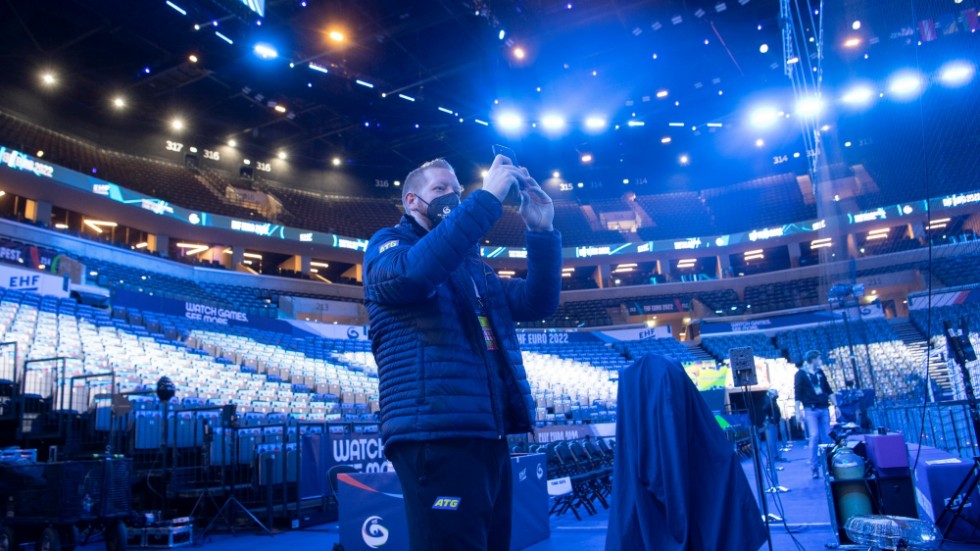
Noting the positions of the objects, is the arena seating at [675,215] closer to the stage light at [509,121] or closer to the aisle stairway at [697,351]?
the aisle stairway at [697,351]

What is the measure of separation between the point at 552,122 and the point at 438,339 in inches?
1093

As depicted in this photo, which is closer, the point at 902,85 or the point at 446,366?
the point at 446,366

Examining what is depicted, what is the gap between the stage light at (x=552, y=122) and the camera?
28031 millimetres

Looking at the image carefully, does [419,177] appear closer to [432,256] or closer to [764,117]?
[432,256]

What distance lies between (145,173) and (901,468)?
27.1m

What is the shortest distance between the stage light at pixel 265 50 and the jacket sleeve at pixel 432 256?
2049cm

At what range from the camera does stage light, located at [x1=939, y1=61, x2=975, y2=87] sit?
18.5ft

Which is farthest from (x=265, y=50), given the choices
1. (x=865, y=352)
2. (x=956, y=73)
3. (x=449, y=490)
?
(x=449, y=490)

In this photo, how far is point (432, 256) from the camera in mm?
1431

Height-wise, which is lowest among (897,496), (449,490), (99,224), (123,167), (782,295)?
(897,496)

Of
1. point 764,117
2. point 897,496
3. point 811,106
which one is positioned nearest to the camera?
point 897,496

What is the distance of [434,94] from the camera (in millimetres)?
24297

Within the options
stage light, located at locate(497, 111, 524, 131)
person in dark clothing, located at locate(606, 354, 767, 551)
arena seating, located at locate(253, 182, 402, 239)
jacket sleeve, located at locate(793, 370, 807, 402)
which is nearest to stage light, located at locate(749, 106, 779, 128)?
stage light, located at locate(497, 111, 524, 131)

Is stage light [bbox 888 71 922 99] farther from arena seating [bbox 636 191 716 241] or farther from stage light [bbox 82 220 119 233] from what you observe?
stage light [bbox 82 220 119 233]
